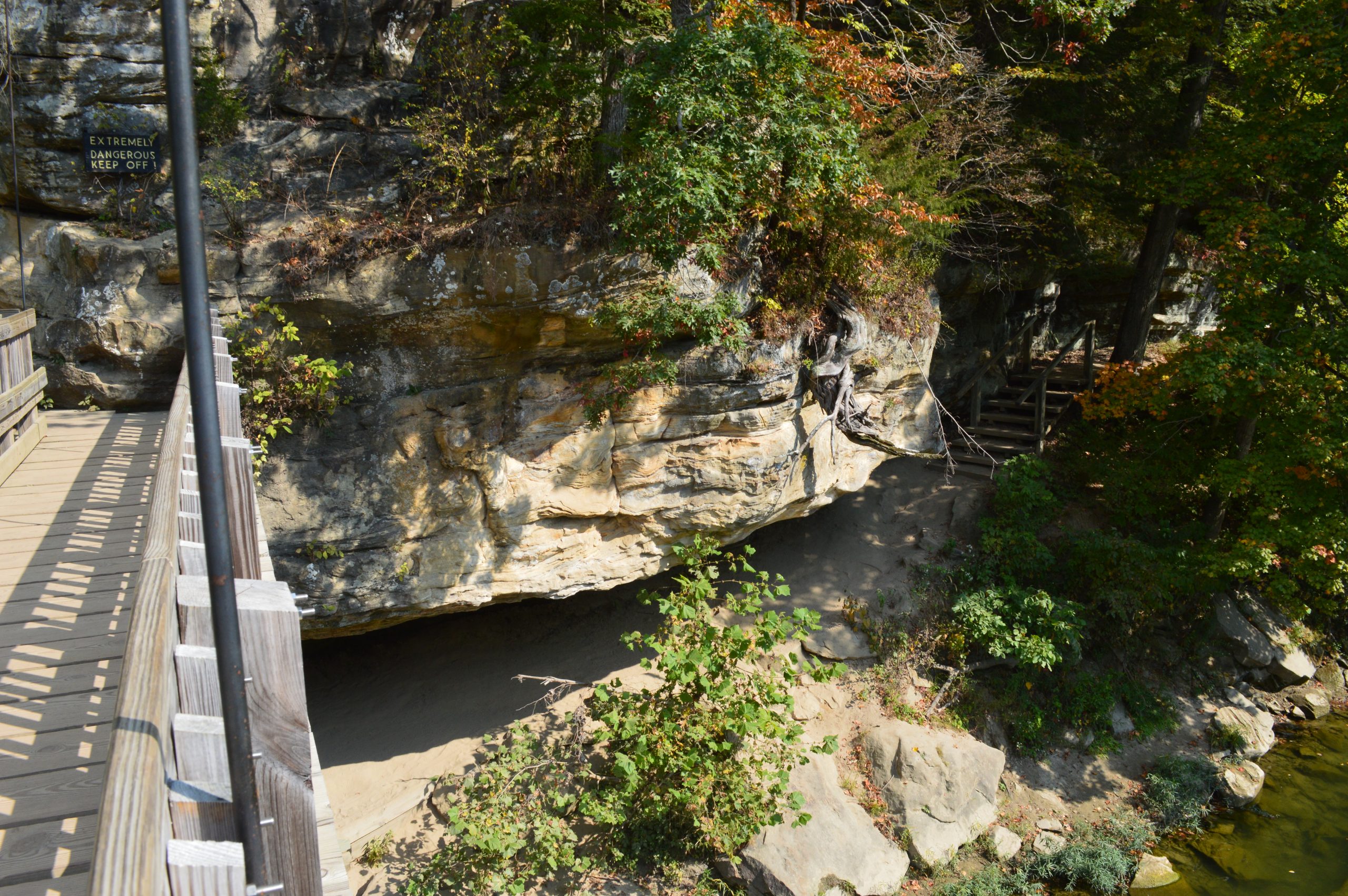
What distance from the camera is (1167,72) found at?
1201cm

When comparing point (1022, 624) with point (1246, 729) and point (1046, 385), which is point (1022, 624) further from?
point (1046, 385)

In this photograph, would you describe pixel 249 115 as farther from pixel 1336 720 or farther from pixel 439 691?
pixel 1336 720

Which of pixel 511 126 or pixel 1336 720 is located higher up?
pixel 511 126

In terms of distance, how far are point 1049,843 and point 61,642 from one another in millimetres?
9601

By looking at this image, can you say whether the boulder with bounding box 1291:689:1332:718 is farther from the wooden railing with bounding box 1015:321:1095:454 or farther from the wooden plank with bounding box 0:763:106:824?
the wooden plank with bounding box 0:763:106:824

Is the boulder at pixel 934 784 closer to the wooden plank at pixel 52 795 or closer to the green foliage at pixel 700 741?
the green foliage at pixel 700 741

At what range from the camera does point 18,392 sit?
6.05 metres

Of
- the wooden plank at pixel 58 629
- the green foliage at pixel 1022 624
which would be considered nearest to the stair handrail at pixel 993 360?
the green foliage at pixel 1022 624

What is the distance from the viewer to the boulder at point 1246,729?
10.2 metres

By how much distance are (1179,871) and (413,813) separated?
842cm

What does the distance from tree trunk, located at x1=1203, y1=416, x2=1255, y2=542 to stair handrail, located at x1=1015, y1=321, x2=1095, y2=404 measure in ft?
8.84

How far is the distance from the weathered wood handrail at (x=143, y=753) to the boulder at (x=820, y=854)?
661 centimetres

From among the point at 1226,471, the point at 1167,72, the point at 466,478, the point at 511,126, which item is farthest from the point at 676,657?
the point at 1167,72

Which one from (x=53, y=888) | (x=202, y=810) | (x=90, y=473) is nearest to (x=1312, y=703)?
(x=202, y=810)
